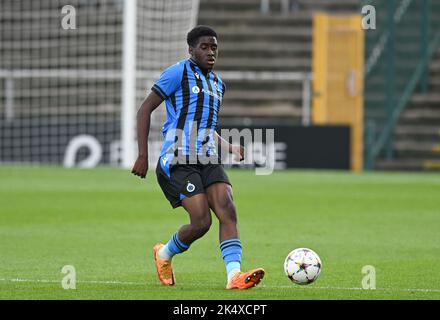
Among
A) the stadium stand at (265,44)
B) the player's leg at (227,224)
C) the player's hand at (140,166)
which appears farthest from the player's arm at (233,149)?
the stadium stand at (265,44)

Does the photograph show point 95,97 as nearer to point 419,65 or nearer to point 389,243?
point 419,65

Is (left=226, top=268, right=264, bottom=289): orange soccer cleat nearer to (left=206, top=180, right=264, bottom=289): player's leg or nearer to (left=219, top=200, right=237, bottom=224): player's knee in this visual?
(left=206, top=180, right=264, bottom=289): player's leg

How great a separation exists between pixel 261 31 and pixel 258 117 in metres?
3.14

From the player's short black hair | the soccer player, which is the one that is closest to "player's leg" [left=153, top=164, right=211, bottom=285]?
the soccer player

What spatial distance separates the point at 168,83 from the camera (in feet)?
28.2

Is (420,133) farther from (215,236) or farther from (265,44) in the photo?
(215,236)

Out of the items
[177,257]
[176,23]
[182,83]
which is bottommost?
[177,257]

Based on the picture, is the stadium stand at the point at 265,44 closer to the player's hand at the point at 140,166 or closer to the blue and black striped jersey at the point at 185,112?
the blue and black striped jersey at the point at 185,112

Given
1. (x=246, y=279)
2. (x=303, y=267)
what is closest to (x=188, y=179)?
(x=246, y=279)

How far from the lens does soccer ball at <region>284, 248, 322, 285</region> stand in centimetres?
838

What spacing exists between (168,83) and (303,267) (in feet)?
5.31

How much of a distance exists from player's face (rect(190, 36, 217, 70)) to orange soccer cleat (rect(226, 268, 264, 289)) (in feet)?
5.07

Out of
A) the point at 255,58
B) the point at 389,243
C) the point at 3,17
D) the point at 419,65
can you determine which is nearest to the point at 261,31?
the point at 255,58
